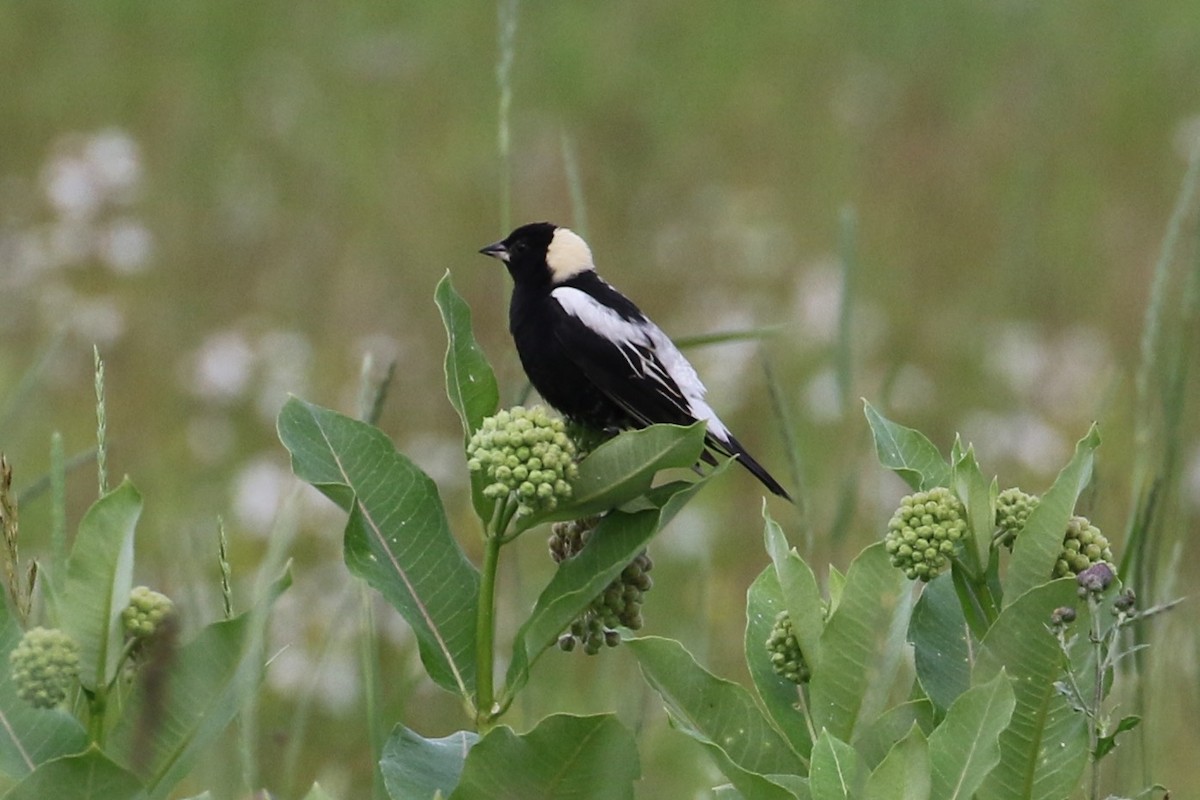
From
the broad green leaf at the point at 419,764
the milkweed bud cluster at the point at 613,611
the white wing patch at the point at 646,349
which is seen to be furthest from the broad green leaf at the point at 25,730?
the white wing patch at the point at 646,349

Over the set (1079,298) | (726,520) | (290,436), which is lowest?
(726,520)

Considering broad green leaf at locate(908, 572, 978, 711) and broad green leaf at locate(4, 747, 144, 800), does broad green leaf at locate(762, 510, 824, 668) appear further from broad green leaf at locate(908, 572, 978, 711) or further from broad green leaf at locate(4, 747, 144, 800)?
broad green leaf at locate(4, 747, 144, 800)

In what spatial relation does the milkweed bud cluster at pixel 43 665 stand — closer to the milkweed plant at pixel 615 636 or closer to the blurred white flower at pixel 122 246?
the milkweed plant at pixel 615 636

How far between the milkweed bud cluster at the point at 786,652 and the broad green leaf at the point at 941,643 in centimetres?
11

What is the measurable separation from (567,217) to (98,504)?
21.5 feet

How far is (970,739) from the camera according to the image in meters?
1.38

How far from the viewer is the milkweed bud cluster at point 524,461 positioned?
5.17ft

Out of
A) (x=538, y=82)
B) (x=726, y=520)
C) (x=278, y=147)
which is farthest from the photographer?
(x=538, y=82)

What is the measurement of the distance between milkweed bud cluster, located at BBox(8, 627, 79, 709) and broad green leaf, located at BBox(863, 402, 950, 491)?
0.77 metres

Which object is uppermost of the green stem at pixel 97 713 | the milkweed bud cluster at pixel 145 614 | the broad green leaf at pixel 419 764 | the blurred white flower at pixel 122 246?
the milkweed bud cluster at pixel 145 614

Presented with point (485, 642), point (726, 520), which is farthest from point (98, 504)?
point (726, 520)

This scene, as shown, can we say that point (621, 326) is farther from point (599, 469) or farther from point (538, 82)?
point (538, 82)

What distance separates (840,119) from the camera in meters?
9.16

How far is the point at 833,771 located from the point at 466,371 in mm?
594
